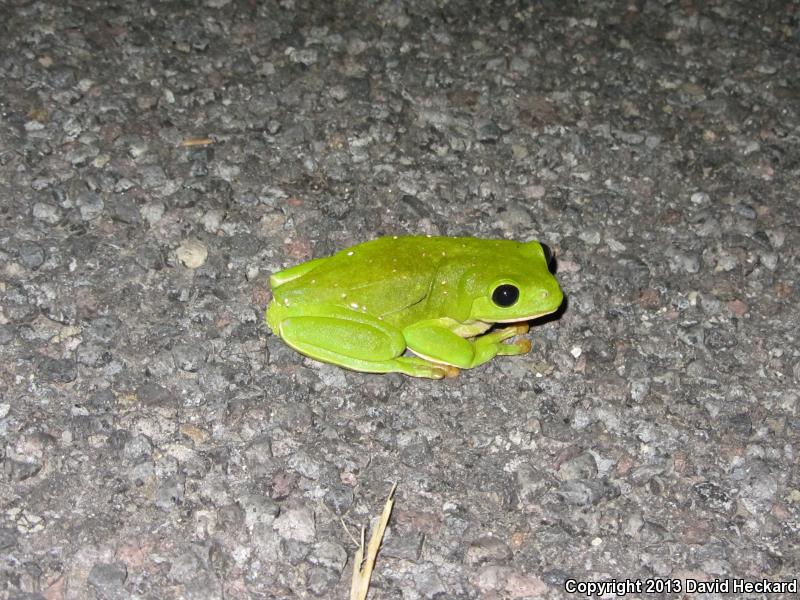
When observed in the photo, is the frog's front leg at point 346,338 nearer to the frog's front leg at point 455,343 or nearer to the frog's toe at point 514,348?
the frog's front leg at point 455,343

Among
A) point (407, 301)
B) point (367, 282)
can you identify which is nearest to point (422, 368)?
point (407, 301)

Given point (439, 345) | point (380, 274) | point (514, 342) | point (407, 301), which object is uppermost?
point (380, 274)

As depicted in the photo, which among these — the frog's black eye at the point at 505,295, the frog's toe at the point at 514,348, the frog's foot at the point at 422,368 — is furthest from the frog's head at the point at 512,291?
the frog's foot at the point at 422,368

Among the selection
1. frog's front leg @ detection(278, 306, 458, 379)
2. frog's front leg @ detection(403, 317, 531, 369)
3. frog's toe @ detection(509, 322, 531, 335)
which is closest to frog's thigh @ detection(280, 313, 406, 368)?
frog's front leg @ detection(278, 306, 458, 379)

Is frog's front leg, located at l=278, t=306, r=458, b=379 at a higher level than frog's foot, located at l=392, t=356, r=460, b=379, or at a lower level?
higher

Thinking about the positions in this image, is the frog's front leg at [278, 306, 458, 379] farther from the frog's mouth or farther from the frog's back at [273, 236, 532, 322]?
the frog's mouth

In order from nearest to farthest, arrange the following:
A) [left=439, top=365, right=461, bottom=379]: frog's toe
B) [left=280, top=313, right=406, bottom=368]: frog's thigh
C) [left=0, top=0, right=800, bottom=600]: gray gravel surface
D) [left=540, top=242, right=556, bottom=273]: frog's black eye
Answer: [left=0, top=0, right=800, bottom=600]: gray gravel surface → [left=280, top=313, right=406, bottom=368]: frog's thigh → [left=439, top=365, right=461, bottom=379]: frog's toe → [left=540, top=242, right=556, bottom=273]: frog's black eye

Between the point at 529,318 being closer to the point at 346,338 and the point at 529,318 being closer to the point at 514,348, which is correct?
the point at 514,348
